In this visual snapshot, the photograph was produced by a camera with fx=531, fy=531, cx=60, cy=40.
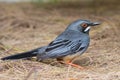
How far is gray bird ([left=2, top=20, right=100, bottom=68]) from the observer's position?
710 centimetres

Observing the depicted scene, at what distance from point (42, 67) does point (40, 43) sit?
2.07 m

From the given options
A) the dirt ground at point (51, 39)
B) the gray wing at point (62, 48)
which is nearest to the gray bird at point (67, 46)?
the gray wing at point (62, 48)

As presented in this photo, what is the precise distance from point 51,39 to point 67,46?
203 cm

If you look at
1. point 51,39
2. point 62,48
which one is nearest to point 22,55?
point 62,48

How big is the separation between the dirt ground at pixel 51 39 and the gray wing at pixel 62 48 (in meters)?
0.15

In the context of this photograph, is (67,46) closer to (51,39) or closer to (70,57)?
(70,57)

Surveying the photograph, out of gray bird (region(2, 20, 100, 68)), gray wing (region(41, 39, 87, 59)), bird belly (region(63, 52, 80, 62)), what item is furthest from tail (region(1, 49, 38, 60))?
bird belly (region(63, 52, 80, 62))

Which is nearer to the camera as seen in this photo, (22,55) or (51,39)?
(22,55)

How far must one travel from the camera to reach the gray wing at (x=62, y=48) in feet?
23.3

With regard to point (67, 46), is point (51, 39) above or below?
below

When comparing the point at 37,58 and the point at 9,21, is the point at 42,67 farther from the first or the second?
the point at 9,21

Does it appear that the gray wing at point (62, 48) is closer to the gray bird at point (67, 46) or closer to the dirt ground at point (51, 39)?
the gray bird at point (67, 46)

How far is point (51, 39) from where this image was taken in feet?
30.2

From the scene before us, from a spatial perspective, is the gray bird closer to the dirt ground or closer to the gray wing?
the gray wing
